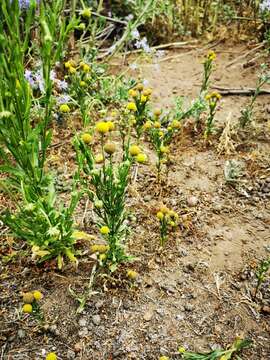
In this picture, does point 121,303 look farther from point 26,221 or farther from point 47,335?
point 26,221

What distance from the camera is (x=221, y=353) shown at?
5.42ft

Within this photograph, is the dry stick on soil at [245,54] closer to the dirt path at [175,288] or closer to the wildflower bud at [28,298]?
the dirt path at [175,288]

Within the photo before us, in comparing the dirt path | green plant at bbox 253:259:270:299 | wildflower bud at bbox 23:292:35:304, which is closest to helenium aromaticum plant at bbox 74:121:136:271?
the dirt path

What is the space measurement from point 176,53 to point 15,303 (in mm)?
3354

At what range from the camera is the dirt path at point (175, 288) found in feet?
5.76

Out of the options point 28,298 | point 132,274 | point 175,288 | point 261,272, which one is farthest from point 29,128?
point 261,272

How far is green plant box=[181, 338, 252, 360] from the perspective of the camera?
5.34 feet

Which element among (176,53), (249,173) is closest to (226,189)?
(249,173)

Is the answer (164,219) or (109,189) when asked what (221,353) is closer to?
(164,219)

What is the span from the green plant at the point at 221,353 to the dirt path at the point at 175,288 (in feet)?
0.21

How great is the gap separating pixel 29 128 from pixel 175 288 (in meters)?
1.10

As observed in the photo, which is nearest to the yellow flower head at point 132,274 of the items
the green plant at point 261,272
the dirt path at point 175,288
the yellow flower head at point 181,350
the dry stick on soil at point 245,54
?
the dirt path at point 175,288

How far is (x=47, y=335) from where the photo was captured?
69.9 inches

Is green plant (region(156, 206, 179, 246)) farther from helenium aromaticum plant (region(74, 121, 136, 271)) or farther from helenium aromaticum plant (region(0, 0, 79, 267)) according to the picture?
helenium aromaticum plant (region(0, 0, 79, 267))
